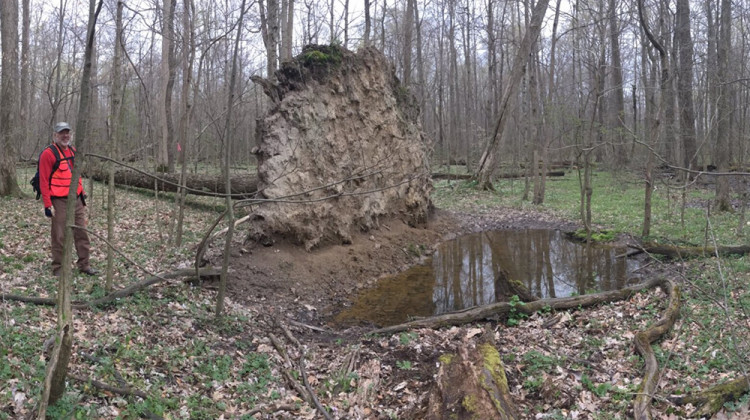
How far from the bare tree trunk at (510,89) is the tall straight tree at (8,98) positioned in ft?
51.0

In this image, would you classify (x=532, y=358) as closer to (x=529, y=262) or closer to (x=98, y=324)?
(x=98, y=324)

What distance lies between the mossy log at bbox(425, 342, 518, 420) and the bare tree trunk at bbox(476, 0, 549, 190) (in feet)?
51.1

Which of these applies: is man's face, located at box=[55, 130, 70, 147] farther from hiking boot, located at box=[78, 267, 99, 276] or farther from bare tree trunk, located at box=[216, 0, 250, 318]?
bare tree trunk, located at box=[216, 0, 250, 318]

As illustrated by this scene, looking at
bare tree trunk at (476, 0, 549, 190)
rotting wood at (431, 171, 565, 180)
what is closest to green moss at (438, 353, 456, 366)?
bare tree trunk at (476, 0, 549, 190)

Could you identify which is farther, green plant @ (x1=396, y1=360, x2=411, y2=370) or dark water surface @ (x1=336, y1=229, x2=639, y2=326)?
dark water surface @ (x1=336, y1=229, x2=639, y2=326)

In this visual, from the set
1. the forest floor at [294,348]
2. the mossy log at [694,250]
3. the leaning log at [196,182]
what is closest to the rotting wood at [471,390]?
the forest floor at [294,348]

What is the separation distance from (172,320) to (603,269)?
8465 mm

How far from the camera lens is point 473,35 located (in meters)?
32.7

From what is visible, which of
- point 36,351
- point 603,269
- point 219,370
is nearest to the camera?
point 36,351

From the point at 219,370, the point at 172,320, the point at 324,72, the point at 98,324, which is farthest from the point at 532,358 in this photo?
the point at 324,72

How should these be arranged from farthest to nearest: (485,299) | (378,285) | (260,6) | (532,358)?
1. (260,6)
2. (378,285)
3. (485,299)
4. (532,358)

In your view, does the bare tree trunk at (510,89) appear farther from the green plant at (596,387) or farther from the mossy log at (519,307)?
the green plant at (596,387)

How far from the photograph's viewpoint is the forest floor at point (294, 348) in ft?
13.3

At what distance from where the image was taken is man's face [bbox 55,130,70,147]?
610 cm
